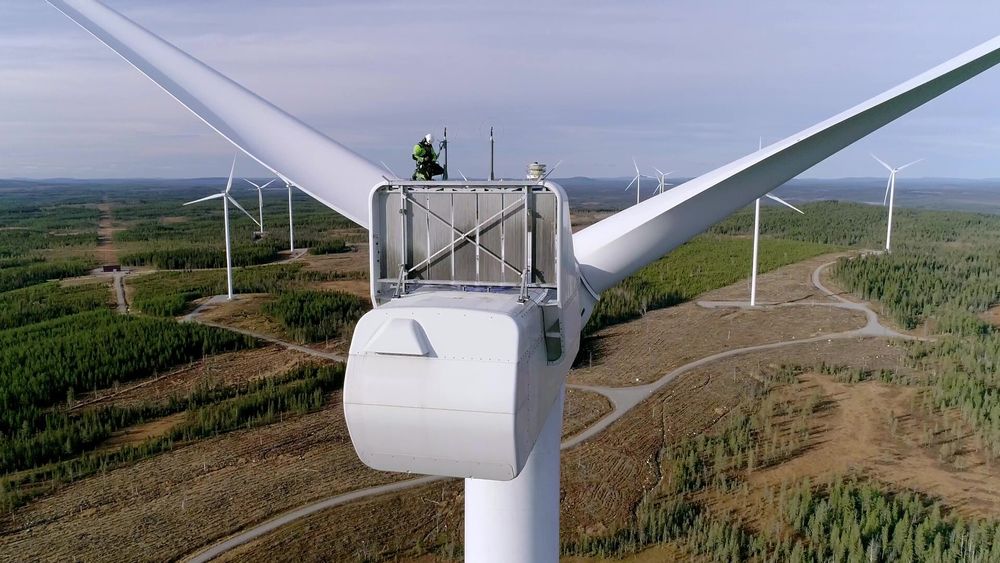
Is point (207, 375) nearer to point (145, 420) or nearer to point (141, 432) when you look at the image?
point (145, 420)

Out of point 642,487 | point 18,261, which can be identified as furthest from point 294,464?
point 18,261

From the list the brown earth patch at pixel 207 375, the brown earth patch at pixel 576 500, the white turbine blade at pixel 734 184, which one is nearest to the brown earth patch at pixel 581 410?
the brown earth patch at pixel 576 500

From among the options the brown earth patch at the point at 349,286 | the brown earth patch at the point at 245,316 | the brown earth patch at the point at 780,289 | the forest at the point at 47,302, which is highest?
the brown earth patch at the point at 780,289

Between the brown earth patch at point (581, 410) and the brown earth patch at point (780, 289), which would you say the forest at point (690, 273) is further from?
the brown earth patch at point (581, 410)

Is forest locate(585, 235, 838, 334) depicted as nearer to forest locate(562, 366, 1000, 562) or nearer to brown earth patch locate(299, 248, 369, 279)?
forest locate(562, 366, 1000, 562)

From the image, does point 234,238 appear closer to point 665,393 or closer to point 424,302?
point 665,393

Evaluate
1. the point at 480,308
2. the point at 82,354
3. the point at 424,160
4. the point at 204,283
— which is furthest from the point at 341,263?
the point at 480,308
